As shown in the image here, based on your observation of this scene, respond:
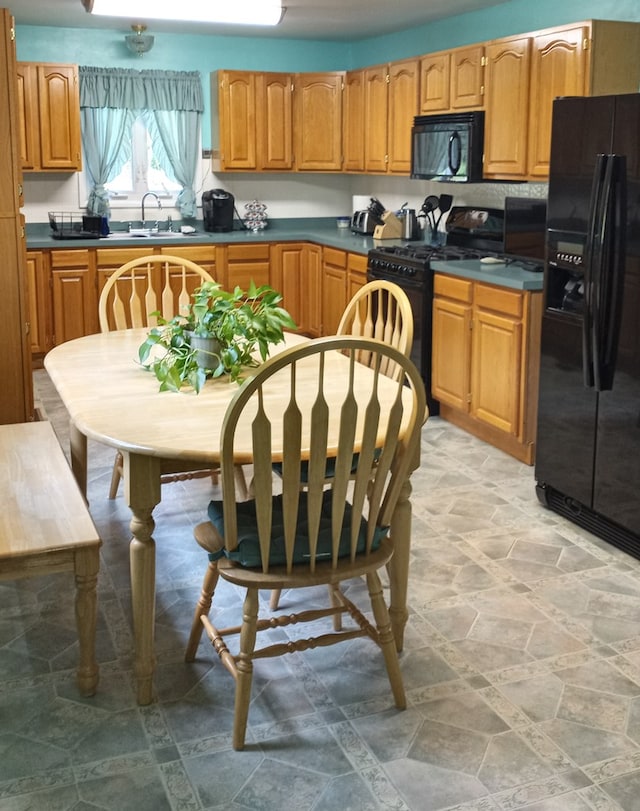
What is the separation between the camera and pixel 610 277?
329 cm

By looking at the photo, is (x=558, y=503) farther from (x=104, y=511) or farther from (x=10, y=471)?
(x=10, y=471)

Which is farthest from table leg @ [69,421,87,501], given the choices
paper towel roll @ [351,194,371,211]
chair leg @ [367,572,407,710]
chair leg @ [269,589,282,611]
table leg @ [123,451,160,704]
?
paper towel roll @ [351,194,371,211]

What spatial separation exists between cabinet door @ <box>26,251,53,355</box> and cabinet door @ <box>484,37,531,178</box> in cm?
295

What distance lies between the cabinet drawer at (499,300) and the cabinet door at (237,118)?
2.80 m

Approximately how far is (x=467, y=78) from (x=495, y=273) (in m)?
1.26

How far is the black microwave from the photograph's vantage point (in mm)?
4980

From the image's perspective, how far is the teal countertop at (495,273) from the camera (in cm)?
420

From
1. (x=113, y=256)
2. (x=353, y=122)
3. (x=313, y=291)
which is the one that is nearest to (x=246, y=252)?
(x=313, y=291)

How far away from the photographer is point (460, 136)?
504 cm

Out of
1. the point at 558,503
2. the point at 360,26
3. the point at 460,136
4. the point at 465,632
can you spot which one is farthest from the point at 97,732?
the point at 360,26

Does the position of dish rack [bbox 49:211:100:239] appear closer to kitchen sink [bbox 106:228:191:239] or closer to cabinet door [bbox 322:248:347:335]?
kitchen sink [bbox 106:228:191:239]

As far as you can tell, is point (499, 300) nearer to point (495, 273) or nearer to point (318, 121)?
point (495, 273)

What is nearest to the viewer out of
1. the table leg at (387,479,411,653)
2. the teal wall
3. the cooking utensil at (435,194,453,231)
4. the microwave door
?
the table leg at (387,479,411,653)

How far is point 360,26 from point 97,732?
17.1 feet
